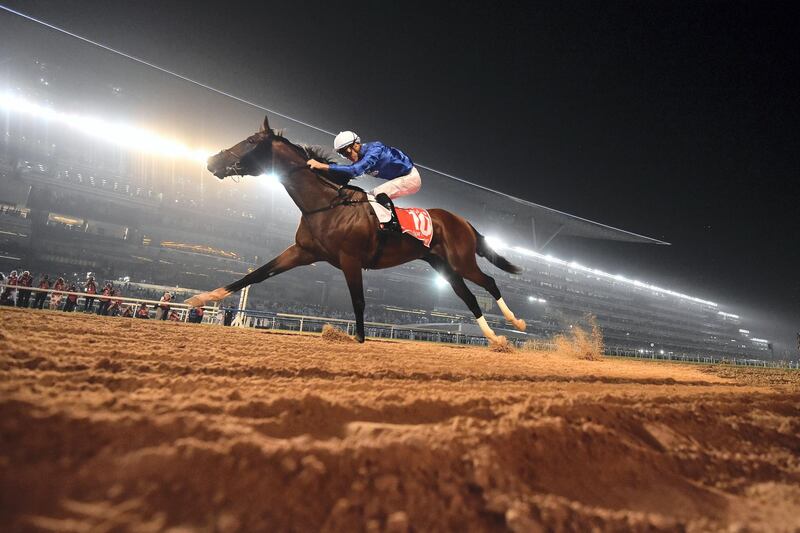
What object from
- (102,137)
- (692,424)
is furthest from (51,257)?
(692,424)

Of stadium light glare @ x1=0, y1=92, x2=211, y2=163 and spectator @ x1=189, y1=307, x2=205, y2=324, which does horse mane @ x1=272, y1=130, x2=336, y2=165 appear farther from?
stadium light glare @ x1=0, y1=92, x2=211, y2=163

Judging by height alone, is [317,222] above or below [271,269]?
above

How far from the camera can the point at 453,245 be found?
4895mm

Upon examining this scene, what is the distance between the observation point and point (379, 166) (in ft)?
14.0

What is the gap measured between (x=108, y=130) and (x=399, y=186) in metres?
23.9

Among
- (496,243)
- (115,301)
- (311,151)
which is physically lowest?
(115,301)

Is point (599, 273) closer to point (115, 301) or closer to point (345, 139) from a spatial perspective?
point (345, 139)

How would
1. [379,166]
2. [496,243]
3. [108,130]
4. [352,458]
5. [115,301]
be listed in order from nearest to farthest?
[352,458], [379,166], [115,301], [108,130], [496,243]

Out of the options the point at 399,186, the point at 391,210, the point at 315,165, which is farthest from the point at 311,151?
the point at 391,210

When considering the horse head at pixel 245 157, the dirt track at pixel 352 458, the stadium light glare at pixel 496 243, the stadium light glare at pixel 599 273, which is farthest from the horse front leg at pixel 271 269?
the stadium light glare at pixel 599 273

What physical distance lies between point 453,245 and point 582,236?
25950 mm

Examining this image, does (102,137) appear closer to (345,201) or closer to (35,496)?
(345,201)

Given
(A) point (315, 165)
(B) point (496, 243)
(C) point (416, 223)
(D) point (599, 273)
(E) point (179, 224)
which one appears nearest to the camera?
(A) point (315, 165)

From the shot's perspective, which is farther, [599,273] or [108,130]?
[599,273]
